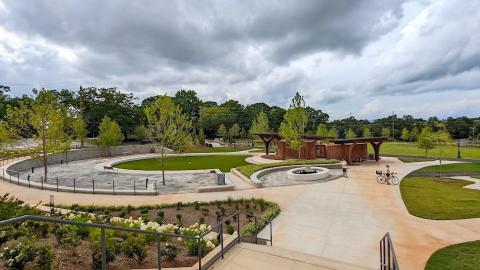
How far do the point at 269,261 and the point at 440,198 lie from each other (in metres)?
15.2

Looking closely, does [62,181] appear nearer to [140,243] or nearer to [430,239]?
[140,243]

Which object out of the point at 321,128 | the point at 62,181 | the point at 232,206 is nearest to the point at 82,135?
the point at 62,181

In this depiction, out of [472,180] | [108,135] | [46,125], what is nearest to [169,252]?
[46,125]

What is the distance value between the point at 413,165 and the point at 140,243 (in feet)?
109

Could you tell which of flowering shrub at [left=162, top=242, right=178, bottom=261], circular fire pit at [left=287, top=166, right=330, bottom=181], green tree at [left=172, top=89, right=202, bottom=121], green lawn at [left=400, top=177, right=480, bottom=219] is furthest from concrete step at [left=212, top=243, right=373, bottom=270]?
green tree at [left=172, top=89, right=202, bottom=121]

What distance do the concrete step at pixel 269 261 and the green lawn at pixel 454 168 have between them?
26527 millimetres

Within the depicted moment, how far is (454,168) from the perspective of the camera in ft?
Answer: 101

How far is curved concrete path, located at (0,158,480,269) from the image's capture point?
10531mm

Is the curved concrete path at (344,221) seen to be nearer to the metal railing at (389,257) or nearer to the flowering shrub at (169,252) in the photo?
the metal railing at (389,257)

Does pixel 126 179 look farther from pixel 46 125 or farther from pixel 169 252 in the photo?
pixel 169 252

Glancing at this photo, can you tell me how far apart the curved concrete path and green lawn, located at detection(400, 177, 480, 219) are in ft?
2.14

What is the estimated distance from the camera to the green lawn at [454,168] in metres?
29.4

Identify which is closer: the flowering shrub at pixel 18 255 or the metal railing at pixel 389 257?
Result: the flowering shrub at pixel 18 255

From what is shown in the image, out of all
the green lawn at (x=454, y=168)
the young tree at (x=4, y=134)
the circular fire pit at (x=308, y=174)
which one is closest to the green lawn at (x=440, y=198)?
the green lawn at (x=454, y=168)
